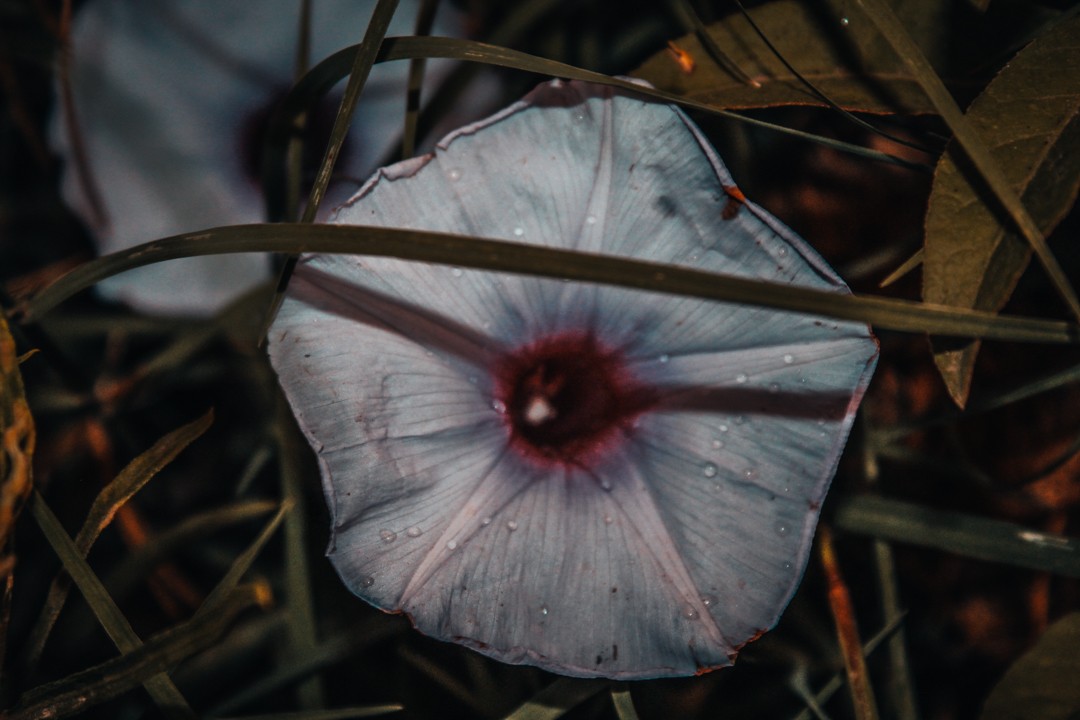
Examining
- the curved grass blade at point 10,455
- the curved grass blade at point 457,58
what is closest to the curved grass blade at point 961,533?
the curved grass blade at point 457,58

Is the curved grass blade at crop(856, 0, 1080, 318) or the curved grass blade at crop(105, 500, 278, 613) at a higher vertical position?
the curved grass blade at crop(856, 0, 1080, 318)

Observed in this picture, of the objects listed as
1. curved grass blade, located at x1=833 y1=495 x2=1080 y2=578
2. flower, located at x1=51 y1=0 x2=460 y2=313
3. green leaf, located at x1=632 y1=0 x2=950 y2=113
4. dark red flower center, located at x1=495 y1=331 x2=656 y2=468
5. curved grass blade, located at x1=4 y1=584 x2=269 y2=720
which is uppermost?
flower, located at x1=51 y1=0 x2=460 y2=313

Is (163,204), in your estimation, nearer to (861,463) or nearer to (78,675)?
(78,675)

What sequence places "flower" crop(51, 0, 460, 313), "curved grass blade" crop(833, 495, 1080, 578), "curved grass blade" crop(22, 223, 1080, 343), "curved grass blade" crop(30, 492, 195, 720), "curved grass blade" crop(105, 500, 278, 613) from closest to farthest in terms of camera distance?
"curved grass blade" crop(22, 223, 1080, 343) → "curved grass blade" crop(30, 492, 195, 720) → "curved grass blade" crop(833, 495, 1080, 578) → "curved grass blade" crop(105, 500, 278, 613) → "flower" crop(51, 0, 460, 313)

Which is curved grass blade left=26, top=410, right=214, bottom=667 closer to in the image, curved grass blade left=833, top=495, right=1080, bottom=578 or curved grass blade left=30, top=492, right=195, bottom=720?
curved grass blade left=30, top=492, right=195, bottom=720

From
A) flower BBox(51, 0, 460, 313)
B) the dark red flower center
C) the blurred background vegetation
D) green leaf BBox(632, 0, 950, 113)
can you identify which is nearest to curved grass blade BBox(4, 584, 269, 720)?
the blurred background vegetation

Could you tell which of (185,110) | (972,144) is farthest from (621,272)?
(185,110)

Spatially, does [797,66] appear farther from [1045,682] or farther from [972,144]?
[1045,682]
